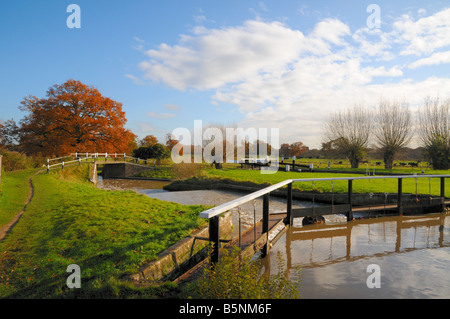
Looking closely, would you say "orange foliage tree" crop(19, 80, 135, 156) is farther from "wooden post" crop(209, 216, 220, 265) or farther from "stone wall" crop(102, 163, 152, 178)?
"wooden post" crop(209, 216, 220, 265)

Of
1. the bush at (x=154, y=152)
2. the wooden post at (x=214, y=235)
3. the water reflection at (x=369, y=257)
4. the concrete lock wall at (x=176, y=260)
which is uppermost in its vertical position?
the bush at (x=154, y=152)

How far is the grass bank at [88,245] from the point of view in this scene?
3853mm

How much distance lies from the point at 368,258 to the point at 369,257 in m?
0.08

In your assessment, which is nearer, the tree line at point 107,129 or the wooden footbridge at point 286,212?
the wooden footbridge at point 286,212

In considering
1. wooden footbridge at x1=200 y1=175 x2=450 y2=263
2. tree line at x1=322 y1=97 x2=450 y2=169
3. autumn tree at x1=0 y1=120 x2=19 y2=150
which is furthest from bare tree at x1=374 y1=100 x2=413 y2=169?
autumn tree at x1=0 y1=120 x2=19 y2=150

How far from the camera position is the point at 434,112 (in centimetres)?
3447

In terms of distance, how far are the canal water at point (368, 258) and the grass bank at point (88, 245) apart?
237cm

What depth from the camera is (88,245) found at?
17.6 ft

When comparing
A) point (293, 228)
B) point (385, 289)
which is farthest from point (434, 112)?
point (385, 289)

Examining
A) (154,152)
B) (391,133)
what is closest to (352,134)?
(391,133)

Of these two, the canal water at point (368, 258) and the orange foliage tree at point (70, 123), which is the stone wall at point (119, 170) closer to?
the orange foliage tree at point (70, 123)

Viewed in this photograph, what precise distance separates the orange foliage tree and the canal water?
88.4ft

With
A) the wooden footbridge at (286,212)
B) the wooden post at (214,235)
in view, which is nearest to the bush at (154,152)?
the wooden footbridge at (286,212)

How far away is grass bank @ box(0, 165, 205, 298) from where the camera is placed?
12.6 ft
